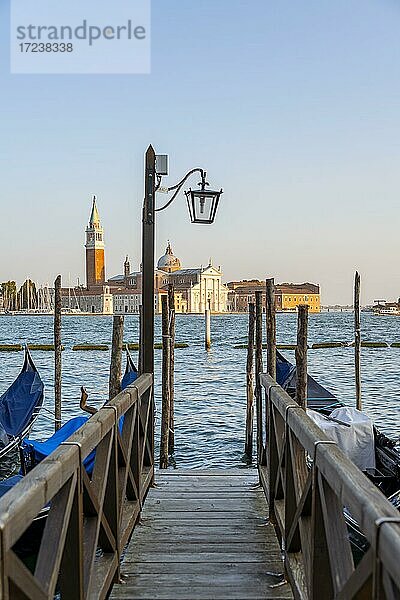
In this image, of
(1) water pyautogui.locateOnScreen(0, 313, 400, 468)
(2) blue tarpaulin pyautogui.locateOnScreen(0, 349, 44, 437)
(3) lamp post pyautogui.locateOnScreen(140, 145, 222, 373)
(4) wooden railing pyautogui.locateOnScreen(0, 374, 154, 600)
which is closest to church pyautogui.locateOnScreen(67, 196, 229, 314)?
(1) water pyautogui.locateOnScreen(0, 313, 400, 468)

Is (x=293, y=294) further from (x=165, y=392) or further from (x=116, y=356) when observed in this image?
(x=116, y=356)

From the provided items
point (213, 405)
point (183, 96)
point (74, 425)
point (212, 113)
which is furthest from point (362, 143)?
point (74, 425)

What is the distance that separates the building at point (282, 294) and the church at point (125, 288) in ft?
3.55

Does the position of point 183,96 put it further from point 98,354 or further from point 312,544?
point 98,354

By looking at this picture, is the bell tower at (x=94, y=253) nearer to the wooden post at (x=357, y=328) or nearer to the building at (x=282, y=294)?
the building at (x=282, y=294)

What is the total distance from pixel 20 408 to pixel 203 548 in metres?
5.78

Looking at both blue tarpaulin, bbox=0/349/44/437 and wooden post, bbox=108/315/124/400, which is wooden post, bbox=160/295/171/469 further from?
blue tarpaulin, bbox=0/349/44/437

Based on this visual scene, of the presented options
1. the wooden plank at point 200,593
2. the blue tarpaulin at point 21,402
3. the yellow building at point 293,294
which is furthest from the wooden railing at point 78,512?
the yellow building at point 293,294

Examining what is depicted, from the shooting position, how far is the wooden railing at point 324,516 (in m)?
1.46

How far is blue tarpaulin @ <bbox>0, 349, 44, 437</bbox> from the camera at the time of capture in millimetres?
8414

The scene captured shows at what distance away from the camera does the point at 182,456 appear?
977cm

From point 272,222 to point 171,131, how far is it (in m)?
12.9

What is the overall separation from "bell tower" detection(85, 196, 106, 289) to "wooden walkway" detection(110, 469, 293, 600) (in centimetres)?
7789

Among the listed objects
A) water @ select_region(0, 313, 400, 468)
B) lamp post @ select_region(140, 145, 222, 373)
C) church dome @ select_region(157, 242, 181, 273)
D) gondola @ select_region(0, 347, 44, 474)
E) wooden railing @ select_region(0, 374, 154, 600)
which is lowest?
water @ select_region(0, 313, 400, 468)
